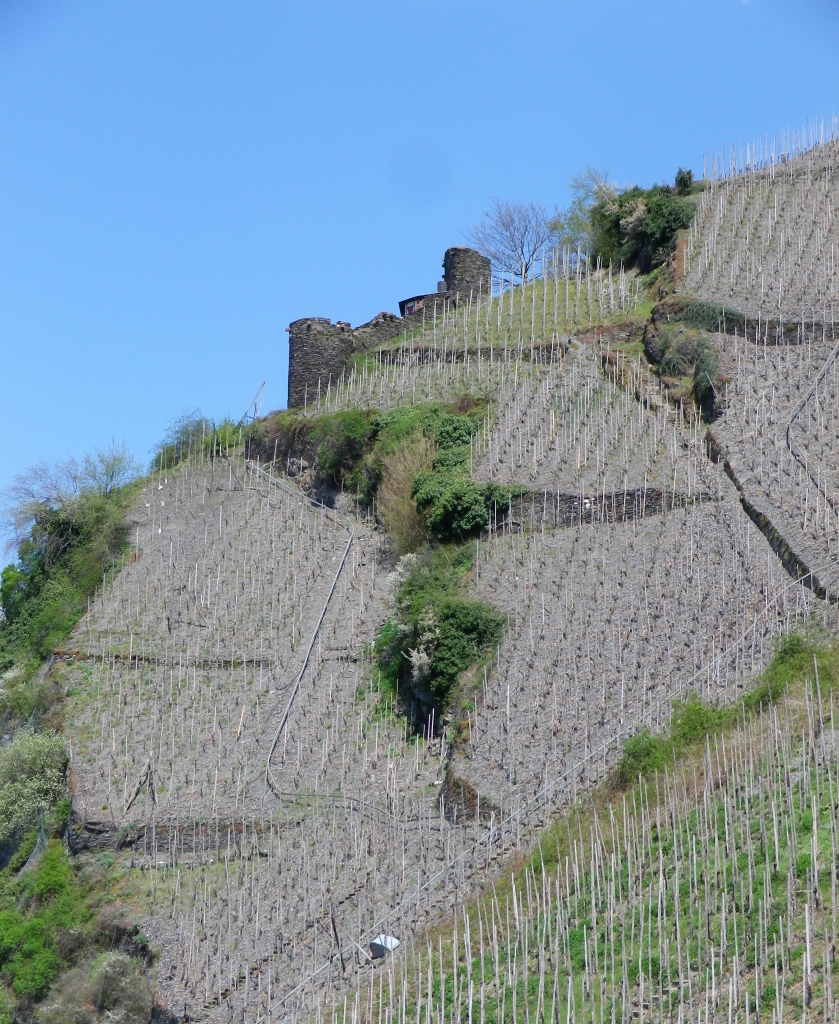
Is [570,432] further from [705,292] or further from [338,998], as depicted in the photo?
[338,998]

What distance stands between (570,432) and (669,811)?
14.0m

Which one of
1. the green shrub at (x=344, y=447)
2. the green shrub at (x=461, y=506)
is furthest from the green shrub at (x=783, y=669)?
the green shrub at (x=344, y=447)

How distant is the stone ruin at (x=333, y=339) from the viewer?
39.9 m

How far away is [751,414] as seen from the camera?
30625mm

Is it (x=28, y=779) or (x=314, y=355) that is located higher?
(x=314, y=355)

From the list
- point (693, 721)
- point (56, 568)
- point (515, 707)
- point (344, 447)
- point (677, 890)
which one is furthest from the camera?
point (344, 447)

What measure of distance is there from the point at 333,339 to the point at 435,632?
15846mm

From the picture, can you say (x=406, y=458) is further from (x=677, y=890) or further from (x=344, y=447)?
(x=677, y=890)

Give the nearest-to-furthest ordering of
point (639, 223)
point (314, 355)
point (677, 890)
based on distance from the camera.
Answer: point (677, 890) < point (314, 355) < point (639, 223)

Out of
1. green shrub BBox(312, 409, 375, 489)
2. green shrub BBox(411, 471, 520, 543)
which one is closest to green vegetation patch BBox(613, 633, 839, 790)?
green shrub BBox(411, 471, 520, 543)

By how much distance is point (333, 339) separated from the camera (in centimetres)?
4056

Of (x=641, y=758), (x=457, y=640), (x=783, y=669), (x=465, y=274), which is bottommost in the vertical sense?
(x=641, y=758)

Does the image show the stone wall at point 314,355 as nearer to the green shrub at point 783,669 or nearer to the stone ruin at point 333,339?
the stone ruin at point 333,339

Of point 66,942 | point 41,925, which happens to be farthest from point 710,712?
point 41,925
